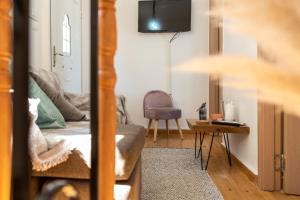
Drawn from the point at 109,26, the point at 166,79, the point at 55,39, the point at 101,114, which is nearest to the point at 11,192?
the point at 101,114

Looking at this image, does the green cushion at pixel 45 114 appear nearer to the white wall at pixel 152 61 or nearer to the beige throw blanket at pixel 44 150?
the beige throw blanket at pixel 44 150

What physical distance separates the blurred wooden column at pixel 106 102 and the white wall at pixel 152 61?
4208 mm

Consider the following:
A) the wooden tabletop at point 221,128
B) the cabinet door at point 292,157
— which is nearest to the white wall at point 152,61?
the wooden tabletop at point 221,128

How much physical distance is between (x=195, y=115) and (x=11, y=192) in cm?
438

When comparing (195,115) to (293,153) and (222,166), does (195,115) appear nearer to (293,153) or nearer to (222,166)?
(222,166)

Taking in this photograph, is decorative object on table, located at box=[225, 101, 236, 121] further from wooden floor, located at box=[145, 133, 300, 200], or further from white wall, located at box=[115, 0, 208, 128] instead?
white wall, located at box=[115, 0, 208, 128]

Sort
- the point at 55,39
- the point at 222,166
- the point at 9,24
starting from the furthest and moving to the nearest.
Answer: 1. the point at 55,39
2. the point at 222,166
3. the point at 9,24

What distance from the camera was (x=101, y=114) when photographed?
57 centimetres

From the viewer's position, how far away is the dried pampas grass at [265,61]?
270 mm

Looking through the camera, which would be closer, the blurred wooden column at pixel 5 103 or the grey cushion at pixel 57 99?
the blurred wooden column at pixel 5 103

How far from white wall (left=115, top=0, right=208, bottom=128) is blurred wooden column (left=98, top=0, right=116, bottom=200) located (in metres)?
4.21

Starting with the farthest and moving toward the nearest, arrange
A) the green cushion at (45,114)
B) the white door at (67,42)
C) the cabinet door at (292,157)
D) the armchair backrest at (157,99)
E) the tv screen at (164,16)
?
the tv screen at (164,16)
the armchair backrest at (157,99)
the white door at (67,42)
the cabinet door at (292,157)
the green cushion at (45,114)

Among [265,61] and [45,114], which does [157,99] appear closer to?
[45,114]

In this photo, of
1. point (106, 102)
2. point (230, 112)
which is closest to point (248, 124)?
point (230, 112)
